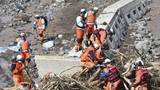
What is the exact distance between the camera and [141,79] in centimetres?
1244

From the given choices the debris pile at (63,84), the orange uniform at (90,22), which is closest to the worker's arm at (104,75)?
the debris pile at (63,84)

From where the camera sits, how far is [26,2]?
23.9m

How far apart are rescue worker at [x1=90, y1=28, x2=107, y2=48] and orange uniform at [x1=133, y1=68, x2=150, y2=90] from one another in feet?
9.09

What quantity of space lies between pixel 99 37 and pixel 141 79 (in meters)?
3.20

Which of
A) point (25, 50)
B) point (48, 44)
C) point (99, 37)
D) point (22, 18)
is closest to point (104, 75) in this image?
point (99, 37)

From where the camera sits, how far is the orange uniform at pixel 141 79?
12.4 metres

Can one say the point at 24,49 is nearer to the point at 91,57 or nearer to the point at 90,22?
the point at 90,22

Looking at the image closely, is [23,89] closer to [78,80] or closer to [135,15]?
[78,80]

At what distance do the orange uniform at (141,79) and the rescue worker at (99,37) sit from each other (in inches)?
109

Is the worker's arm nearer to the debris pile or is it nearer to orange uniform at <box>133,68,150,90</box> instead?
the debris pile

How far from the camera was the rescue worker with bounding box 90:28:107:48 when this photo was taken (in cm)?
1520

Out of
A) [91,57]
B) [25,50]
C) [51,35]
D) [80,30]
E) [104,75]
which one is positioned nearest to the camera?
[104,75]

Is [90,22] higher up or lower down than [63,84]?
higher up

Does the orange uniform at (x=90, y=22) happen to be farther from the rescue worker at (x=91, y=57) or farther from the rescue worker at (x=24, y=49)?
the rescue worker at (x=91, y=57)
